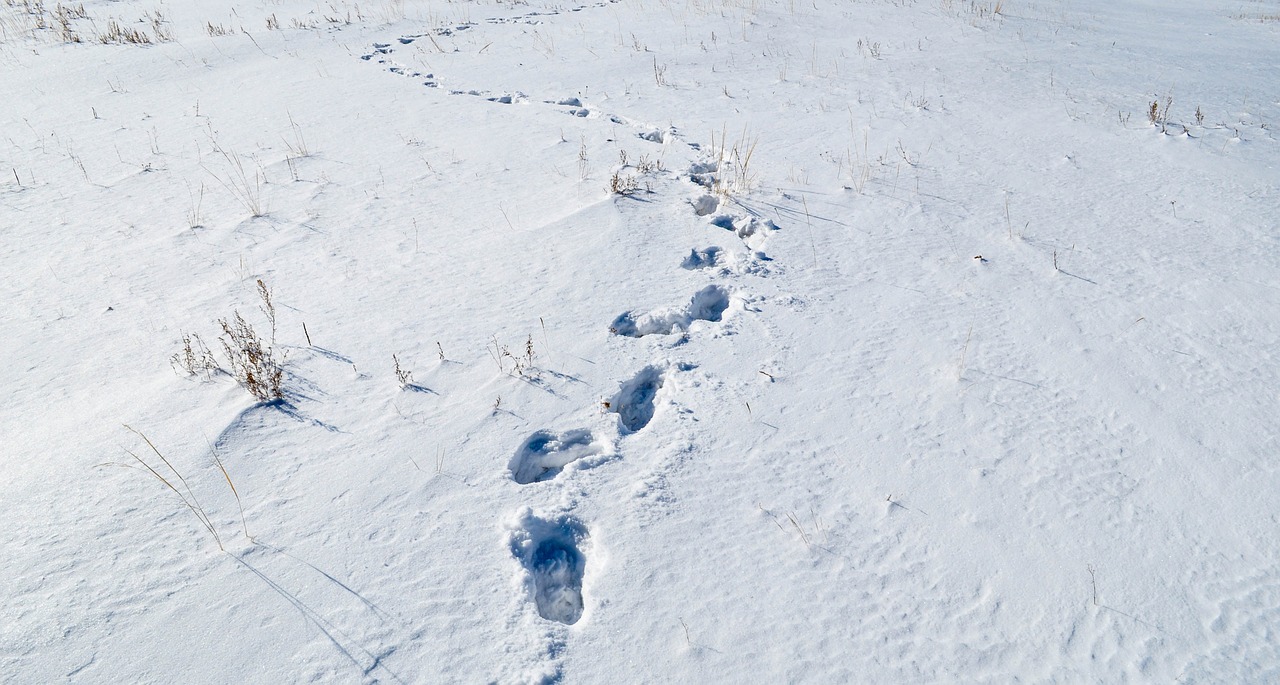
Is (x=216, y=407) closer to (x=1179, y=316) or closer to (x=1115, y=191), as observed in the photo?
(x=1179, y=316)

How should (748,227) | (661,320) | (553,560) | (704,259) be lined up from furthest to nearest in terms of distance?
(748,227) < (704,259) < (661,320) < (553,560)

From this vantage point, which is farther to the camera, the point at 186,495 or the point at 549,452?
the point at 549,452

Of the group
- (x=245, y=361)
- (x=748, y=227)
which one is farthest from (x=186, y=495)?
(x=748, y=227)

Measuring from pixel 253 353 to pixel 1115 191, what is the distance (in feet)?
15.8

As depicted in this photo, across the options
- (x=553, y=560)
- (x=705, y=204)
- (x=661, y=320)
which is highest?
(x=705, y=204)

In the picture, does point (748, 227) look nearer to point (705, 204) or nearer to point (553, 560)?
point (705, 204)

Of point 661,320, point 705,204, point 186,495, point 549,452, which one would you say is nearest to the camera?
point 186,495

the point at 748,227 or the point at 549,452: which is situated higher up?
the point at 748,227

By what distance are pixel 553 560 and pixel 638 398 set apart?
2.71 feet

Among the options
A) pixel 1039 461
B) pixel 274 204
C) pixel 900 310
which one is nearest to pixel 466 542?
pixel 1039 461

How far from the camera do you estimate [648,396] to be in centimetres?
269

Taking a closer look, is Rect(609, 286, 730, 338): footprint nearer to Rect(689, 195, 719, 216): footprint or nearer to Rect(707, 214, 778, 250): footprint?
Rect(707, 214, 778, 250): footprint

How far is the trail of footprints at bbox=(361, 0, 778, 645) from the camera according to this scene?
78.3 inches

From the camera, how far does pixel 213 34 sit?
27.0ft
